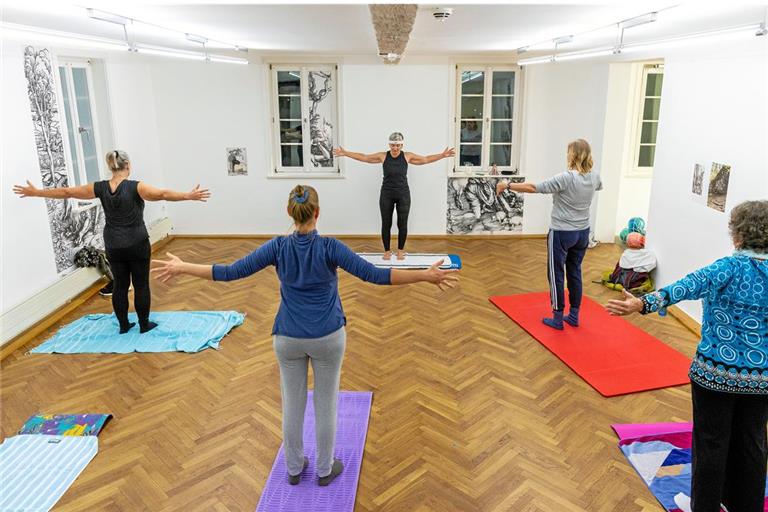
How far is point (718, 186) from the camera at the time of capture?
5.00 metres

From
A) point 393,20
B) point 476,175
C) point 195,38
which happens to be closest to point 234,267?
point 393,20

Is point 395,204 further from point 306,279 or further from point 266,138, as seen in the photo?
point 306,279

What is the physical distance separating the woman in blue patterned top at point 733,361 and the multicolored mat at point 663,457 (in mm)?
403

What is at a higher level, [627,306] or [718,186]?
[718,186]

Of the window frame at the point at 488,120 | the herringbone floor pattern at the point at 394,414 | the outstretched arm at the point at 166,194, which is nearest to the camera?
the herringbone floor pattern at the point at 394,414

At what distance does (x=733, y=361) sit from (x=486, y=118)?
661 centimetres

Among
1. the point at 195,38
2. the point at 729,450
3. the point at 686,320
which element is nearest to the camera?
the point at 729,450

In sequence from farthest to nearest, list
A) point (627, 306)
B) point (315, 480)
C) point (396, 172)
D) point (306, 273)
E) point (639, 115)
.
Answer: point (639, 115)
point (396, 172)
point (315, 480)
point (306, 273)
point (627, 306)

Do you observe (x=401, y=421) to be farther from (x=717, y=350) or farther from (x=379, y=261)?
(x=379, y=261)

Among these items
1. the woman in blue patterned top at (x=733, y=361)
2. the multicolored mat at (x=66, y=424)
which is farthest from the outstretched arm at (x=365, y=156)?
the woman in blue patterned top at (x=733, y=361)

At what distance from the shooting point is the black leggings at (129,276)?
16.4 feet

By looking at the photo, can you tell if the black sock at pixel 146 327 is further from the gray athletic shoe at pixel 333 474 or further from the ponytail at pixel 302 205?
the ponytail at pixel 302 205

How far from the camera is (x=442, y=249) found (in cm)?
827

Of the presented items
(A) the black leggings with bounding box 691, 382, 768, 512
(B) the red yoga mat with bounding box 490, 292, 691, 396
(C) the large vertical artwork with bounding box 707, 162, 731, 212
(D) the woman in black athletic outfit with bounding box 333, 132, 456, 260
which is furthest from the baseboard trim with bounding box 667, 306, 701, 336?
(D) the woman in black athletic outfit with bounding box 333, 132, 456, 260
